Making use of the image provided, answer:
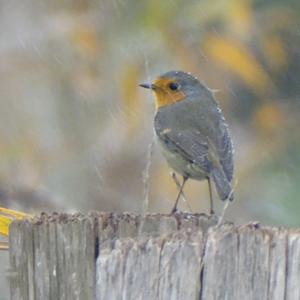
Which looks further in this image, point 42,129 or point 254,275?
point 42,129

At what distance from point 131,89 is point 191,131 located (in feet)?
6.12

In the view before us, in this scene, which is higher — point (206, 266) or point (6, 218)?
point (6, 218)

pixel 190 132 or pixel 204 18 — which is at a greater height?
pixel 204 18

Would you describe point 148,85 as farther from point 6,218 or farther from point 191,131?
point 6,218

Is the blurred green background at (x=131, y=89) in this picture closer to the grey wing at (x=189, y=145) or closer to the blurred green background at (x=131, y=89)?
the blurred green background at (x=131, y=89)

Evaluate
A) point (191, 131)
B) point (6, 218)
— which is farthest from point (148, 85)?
point (6, 218)

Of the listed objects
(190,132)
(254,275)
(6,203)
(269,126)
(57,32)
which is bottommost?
(254,275)

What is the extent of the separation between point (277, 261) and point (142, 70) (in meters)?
5.72

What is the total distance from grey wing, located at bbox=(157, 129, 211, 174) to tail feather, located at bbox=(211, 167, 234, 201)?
0.12 meters

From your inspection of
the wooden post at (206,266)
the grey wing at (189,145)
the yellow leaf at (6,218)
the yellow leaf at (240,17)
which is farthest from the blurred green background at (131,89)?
the wooden post at (206,266)

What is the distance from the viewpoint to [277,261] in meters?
3.04

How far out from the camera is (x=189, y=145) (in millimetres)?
6590

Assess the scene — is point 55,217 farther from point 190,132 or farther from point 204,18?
point 204,18

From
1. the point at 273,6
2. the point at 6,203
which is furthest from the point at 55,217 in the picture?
the point at 273,6
